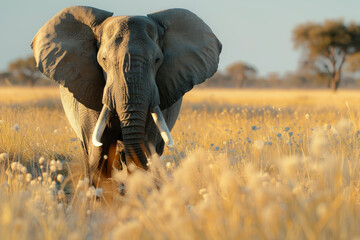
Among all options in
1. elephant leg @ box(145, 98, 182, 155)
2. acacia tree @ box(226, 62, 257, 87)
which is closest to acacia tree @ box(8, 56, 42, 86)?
acacia tree @ box(226, 62, 257, 87)

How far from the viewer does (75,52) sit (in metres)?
5.24

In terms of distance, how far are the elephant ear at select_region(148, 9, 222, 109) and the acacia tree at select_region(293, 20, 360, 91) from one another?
35448 millimetres

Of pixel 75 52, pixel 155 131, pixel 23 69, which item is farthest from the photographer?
pixel 23 69

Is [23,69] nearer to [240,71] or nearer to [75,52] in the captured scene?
[240,71]

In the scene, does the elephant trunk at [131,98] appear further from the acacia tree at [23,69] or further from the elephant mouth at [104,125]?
the acacia tree at [23,69]

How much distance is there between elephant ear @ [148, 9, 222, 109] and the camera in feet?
17.4

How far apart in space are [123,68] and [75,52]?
0.88 m

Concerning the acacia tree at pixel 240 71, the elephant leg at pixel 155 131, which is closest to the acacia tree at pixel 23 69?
the acacia tree at pixel 240 71

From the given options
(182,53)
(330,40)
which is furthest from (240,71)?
(182,53)

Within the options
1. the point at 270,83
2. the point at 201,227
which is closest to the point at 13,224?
the point at 201,227

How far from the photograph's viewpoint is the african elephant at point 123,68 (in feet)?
15.3

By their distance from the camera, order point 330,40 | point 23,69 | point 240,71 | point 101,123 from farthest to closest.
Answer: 1. point 240,71
2. point 23,69
3. point 330,40
4. point 101,123

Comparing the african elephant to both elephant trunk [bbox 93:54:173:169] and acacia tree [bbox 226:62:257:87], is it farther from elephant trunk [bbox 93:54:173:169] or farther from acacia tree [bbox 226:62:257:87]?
acacia tree [bbox 226:62:257:87]

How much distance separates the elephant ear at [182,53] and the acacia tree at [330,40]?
1396 inches
